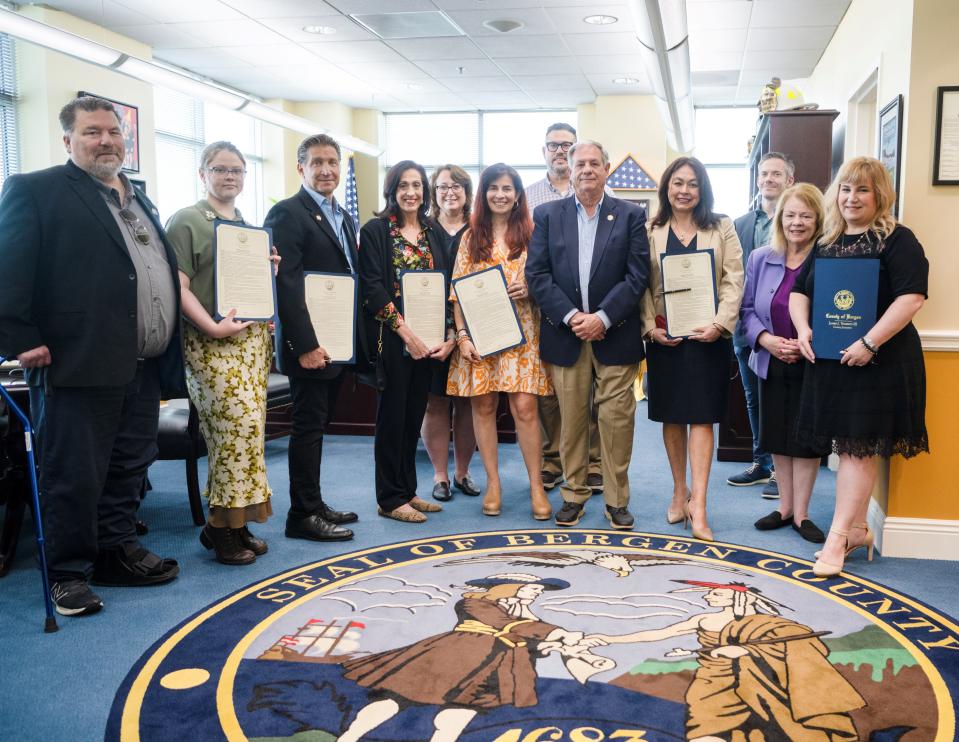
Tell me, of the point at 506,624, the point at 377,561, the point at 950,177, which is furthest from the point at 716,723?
the point at 950,177

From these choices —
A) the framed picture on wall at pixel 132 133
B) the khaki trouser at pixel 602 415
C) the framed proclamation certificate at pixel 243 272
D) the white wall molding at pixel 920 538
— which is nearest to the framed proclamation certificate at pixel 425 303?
the khaki trouser at pixel 602 415

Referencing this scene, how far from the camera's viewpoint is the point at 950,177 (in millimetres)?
3201

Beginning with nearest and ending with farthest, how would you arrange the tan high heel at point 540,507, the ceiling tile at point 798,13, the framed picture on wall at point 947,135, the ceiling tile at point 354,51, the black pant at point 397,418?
the framed picture on wall at point 947,135, the black pant at point 397,418, the tan high heel at point 540,507, the ceiling tile at point 798,13, the ceiling tile at point 354,51

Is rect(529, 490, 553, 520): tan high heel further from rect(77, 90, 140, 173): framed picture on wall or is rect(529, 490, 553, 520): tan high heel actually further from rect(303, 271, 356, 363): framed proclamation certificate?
rect(77, 90, 140, 173): framed picture on wall

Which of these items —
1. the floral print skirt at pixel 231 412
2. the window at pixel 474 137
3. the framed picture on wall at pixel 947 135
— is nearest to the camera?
the floral print skirt at pixel 231 412

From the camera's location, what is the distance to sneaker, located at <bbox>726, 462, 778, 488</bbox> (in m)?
4.54

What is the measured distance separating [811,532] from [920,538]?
408 millimetres

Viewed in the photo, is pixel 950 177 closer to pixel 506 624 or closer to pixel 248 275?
pixel 506 624

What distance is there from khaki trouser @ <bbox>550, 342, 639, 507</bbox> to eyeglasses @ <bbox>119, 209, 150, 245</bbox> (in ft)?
5.82

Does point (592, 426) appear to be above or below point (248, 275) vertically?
below

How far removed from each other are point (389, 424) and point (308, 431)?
1.28ft

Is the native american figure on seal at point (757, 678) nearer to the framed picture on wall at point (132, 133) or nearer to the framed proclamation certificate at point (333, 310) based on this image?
the framed proclamation certificate at point (333, 310)

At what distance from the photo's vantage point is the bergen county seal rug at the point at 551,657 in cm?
198

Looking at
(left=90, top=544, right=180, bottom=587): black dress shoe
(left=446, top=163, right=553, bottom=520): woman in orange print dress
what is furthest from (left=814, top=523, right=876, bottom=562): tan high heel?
(left=90, top=544, right=180, bottom=587): black dress shoe
